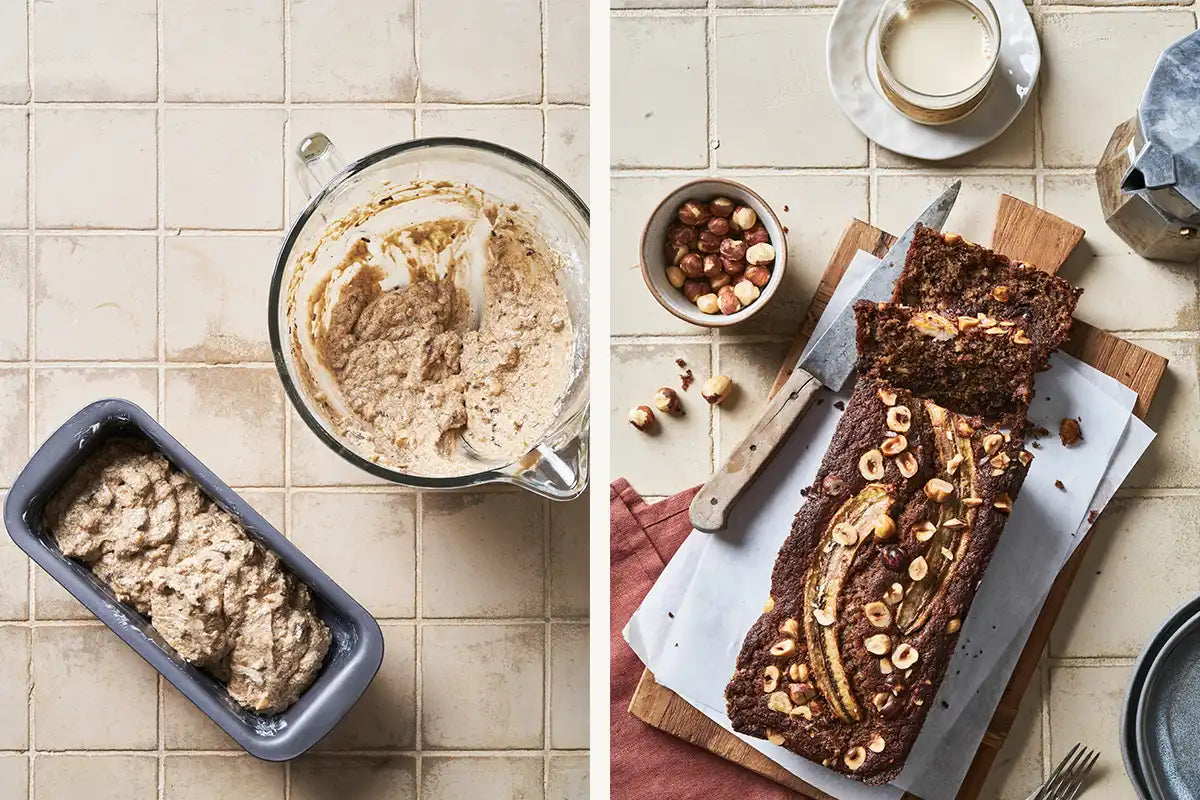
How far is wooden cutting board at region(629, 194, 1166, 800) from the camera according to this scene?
3.68ft

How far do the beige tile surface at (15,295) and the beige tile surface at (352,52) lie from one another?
441 millimetres

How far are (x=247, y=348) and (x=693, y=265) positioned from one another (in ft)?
2.16

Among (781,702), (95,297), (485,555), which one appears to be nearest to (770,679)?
(781,702)

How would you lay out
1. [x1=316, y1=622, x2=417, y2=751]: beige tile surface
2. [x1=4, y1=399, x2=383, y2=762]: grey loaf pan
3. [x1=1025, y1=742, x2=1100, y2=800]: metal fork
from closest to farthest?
[x1=1025, y1=742, x2=1100, y2=800]: metal fork → [x1=4, y1=399, x2=383, y2=762]: grey loaf pan → [x1=316, y1=622, x2=417, y2=751]: beige tile surface

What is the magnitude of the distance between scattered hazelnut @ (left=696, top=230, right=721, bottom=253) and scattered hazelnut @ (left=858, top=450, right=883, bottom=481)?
0.89ft

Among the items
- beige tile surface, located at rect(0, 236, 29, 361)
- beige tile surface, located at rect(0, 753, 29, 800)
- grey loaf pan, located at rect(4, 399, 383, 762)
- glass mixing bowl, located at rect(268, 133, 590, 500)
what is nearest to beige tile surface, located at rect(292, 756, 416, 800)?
grey loaf pan, located at rect(4, 399, 383, 762)

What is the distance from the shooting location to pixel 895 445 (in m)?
1.02

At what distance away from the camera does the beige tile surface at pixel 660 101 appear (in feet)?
3.78

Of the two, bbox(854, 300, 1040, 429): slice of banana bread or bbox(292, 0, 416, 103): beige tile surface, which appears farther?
bbox(292, 0, 416, 103): beige tile surface

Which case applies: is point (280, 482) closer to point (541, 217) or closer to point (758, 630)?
point (541, 217)

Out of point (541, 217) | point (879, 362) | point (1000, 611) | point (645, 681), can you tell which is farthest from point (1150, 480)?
point (541, 217)

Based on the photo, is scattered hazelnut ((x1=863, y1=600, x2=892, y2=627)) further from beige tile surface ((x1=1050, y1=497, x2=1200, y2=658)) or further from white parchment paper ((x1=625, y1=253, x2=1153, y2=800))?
beige tile surface ((x1=1050, y1=497, x2=1200, y2=658))

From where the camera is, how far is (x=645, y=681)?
1.14 meters

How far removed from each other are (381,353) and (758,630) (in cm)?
56
